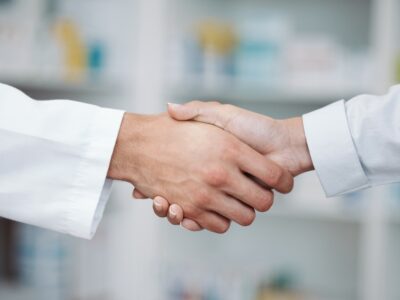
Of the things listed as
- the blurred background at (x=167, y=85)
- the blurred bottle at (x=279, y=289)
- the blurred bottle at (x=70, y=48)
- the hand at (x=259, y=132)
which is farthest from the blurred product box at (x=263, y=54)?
the hand at (x=259, y=132)

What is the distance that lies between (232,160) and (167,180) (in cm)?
13

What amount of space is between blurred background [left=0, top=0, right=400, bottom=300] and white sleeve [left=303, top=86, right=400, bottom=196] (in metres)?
0.84

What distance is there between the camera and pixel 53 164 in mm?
1220

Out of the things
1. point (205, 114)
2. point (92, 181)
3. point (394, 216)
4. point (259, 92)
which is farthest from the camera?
point (259, 92)

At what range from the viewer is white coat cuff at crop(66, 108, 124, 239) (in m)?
1.20

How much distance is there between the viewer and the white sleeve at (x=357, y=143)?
123 cm

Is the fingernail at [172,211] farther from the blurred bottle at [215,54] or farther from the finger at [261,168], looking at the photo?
the blurred bottle at [215,54]

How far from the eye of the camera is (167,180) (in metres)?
1.27

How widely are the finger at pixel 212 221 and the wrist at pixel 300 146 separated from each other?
18 cm

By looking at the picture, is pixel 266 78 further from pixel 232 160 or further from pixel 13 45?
pixel 232 160

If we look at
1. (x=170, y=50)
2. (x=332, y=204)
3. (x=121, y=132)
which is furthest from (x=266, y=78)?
(x=121, y=132)

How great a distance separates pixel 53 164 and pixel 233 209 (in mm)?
345

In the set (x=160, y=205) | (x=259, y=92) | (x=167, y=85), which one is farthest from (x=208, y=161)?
(x=259, y=92)

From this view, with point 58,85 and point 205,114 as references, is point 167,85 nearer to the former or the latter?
point 58,85
